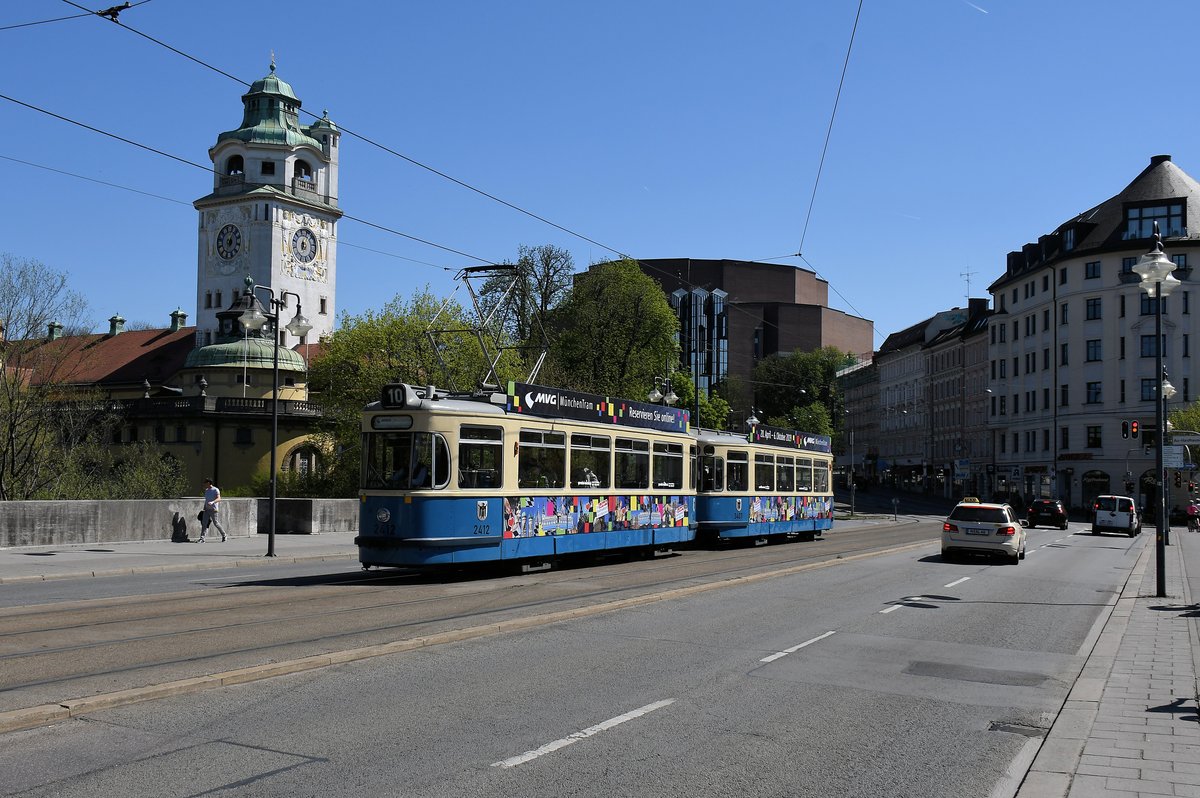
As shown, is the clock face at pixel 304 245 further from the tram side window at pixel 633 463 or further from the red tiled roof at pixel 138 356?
the tram side window at pixel 633 463

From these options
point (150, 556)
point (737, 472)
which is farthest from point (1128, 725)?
point (737, 472)

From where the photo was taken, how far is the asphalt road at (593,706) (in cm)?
650

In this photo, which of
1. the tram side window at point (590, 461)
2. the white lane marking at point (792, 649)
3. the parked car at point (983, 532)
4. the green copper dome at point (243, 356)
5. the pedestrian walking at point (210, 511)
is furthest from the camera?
the green copper dome at point (243, 356)

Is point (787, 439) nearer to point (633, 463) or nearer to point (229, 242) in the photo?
point (633, 463)

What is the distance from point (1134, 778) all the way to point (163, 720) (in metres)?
6.06

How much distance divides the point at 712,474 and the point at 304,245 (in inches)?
3419

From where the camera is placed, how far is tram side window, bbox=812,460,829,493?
126ft

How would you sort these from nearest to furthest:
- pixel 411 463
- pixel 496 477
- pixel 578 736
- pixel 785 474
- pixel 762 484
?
pixel 578 736 → pixel 411 463 → pixel 496 477 → pixel 762 484 → pixel 785 474

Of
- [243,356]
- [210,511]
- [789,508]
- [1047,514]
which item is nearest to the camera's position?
[210,511]

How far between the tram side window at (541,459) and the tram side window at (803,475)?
16196mm

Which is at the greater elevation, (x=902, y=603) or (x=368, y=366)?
(x=368, y=366)

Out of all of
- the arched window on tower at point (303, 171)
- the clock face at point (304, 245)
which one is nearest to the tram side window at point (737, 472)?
the clock face at point (304, 245)

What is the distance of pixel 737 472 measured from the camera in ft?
102

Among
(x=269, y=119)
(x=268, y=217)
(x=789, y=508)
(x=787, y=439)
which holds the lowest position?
(x=789, y=508)
